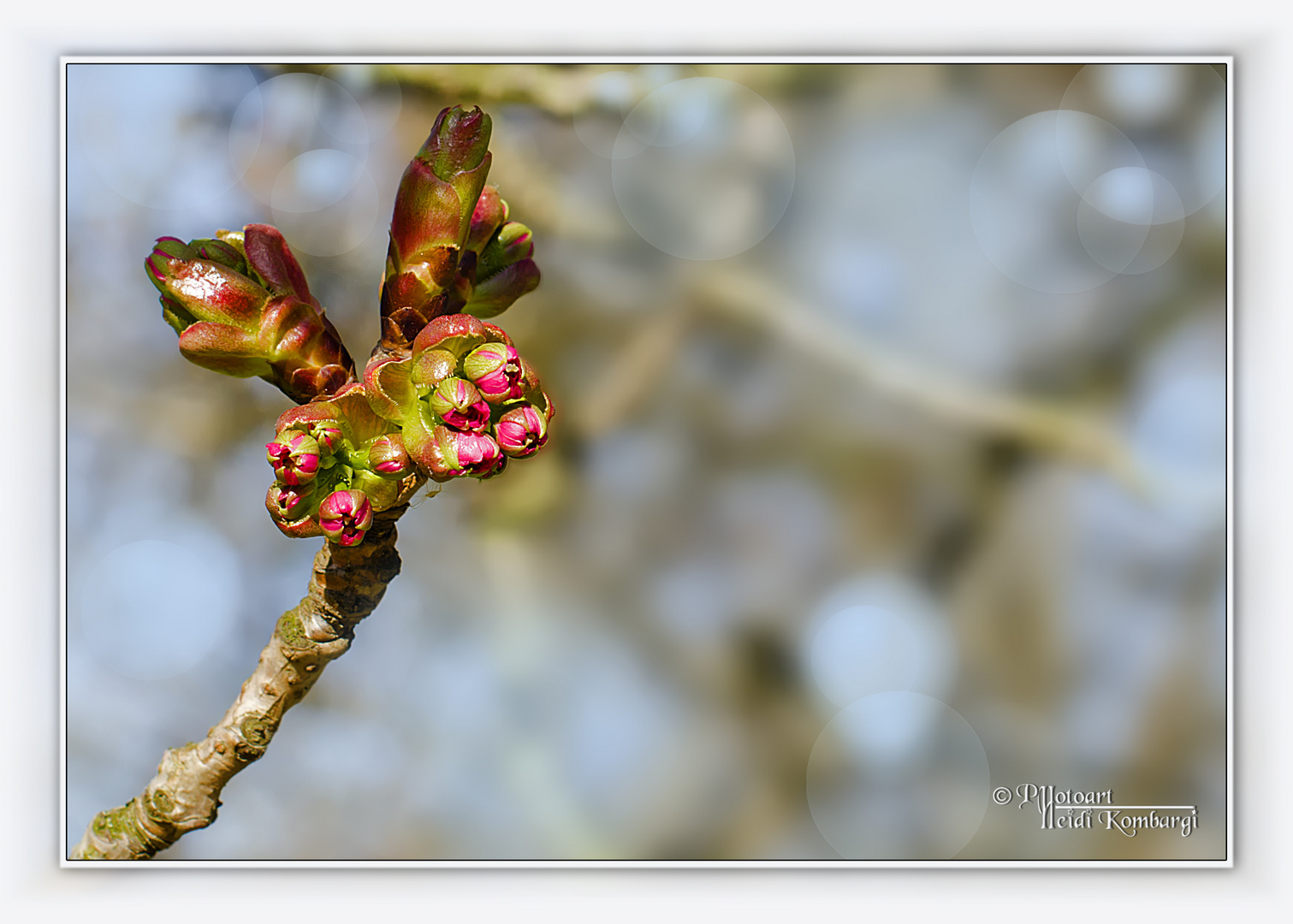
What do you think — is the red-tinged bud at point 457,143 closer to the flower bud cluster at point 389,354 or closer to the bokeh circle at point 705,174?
the flower bud cluster at point 389,354

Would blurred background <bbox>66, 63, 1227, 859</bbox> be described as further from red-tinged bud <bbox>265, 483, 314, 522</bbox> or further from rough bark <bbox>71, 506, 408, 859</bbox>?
red-tinged bud <bbox>265, 483, 314, 522</bbox>

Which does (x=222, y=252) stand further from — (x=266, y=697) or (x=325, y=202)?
(x=325, y=202)

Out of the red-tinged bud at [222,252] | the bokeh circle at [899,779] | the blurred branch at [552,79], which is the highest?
the blurred branch at [552,79]

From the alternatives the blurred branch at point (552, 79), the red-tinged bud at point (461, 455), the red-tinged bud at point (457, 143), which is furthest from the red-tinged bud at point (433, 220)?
the blurred branch at point (552, 79)

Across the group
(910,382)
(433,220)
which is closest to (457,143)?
(433,220)
